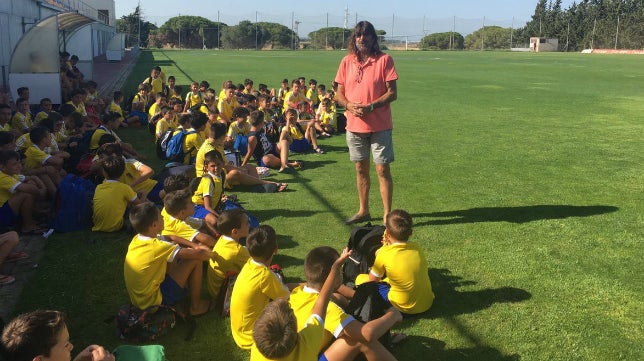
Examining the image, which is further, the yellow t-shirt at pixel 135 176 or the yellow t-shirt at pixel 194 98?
the yellow t-shirt at pixel 194 98

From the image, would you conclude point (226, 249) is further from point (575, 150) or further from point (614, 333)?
point (575, 150)

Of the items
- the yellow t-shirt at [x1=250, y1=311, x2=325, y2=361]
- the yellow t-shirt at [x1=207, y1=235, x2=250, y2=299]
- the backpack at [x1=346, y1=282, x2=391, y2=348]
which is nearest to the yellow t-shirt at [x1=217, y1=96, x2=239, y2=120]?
the yellow t-shirt at [x1=207, y1=235, x2=250, y2=299]

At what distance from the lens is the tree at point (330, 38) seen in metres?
89.4

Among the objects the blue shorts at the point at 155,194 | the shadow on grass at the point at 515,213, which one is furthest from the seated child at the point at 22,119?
the shadow on grass at the point at 515,213

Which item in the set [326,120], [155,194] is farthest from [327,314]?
[326,120]

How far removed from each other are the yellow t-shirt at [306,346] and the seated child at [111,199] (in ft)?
12.0

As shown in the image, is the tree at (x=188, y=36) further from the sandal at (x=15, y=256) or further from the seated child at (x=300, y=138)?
the sandal at (x=15, y=256)

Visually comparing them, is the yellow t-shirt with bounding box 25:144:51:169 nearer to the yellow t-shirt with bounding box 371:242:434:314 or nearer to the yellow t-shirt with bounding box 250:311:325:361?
the yellow t-shirt with bounding box 371:242:434:314

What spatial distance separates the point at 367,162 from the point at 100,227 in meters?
3.12

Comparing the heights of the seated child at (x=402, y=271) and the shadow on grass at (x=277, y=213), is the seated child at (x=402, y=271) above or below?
above

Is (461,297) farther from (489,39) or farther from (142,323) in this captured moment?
(489,39)

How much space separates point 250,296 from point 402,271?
1.21 m

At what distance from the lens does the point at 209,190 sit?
5977mm

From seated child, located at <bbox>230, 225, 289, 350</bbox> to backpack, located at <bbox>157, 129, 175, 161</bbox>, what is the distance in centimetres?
585
